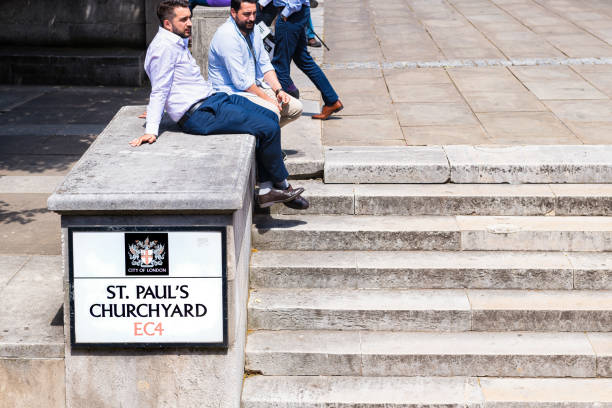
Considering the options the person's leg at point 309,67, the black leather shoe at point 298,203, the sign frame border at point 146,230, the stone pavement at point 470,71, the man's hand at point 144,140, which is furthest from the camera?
the person's leg at point 309,67

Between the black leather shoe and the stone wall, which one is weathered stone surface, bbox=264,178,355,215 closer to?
the black leather shoe

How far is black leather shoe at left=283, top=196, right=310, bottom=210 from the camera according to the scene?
7285 mm

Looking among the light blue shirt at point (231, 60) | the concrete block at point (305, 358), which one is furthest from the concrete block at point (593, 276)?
the light blue shirt at point (231, 60)

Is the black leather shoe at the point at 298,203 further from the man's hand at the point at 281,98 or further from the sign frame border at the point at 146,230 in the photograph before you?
the sign frame border at the point at 146,230

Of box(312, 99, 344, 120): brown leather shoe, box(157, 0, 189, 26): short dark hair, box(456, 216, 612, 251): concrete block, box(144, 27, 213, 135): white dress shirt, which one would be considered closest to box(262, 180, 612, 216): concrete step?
box(456, 216, 612, 251): concrete block

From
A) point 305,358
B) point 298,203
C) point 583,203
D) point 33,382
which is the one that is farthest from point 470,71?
point 33,382

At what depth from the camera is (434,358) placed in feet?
20.7

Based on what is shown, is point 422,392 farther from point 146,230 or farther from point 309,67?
point 309,67

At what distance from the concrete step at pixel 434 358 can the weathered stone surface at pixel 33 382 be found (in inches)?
52.3

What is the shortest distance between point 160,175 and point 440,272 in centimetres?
235

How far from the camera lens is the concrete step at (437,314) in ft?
21.6

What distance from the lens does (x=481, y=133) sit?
364 inches

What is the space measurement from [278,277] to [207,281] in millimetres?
1322

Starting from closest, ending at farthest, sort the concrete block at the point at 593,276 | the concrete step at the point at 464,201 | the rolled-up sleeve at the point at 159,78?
the rolled-up sleeve at the point at 159,78 → the concrete block at the point at 593,276 → the concrete step at the point at 464,201
